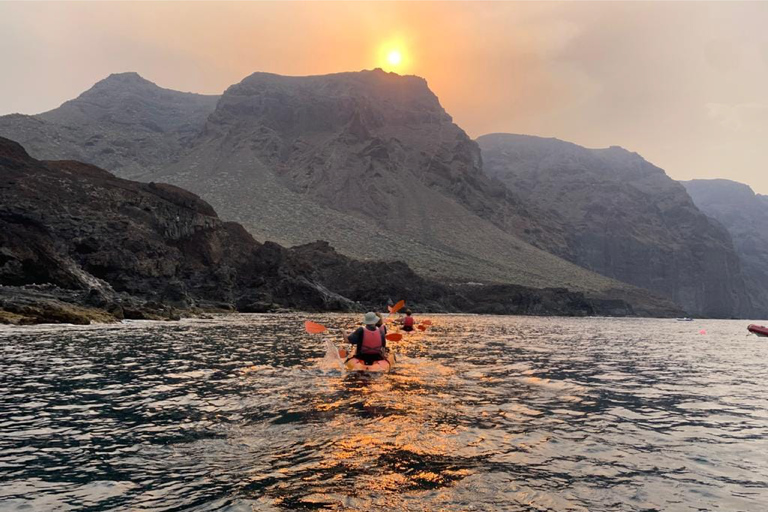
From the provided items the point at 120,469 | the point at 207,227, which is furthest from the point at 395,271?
the point at 120,469

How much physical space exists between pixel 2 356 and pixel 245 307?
5609 cm

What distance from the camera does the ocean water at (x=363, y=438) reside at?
7.51 m

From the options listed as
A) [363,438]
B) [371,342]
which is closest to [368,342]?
[371,342]

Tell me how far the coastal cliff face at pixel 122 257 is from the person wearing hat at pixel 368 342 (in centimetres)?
2518

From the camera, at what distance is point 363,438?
34.5 ft

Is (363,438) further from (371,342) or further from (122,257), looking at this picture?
(122,257)

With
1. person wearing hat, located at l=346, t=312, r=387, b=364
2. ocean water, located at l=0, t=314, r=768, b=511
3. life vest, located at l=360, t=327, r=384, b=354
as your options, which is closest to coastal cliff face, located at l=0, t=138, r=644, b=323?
ocean water, located at l=0, t=314, r=768, b=511

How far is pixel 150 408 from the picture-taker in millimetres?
12750

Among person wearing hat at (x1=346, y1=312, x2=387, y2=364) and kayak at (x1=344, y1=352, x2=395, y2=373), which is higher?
person wearing hat at (x1=346, y1=312, x2=387, y2=364)

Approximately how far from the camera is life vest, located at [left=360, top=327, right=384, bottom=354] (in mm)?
19828

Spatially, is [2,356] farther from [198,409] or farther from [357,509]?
[357,509]

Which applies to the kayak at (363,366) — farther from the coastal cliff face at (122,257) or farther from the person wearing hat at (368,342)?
the coastal cliff face at (122,257)

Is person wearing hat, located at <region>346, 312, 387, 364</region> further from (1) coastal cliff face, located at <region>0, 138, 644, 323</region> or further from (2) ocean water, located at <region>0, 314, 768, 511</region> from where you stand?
(1) coastal cliff face, located at <region>0, 138, 644, 323</region>

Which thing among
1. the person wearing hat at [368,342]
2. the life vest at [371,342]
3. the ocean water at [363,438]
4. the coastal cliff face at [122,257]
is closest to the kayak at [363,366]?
the person wearing hat at [368,342]
